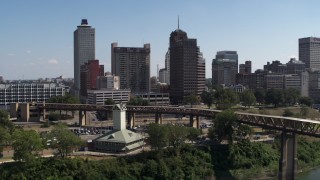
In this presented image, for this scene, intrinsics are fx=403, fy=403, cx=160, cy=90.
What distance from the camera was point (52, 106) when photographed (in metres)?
87.4

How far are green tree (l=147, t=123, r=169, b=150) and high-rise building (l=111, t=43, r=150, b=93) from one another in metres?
105

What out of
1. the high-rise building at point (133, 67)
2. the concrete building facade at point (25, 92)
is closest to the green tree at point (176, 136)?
the concrete building facade at point (25, 92)

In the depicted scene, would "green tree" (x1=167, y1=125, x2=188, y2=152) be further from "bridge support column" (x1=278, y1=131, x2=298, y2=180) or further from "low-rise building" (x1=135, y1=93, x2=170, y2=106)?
"low-rise building" (x1=135, y1=93, x2=170, y2=106)

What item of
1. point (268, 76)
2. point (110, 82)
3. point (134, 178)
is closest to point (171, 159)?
point (134, 178)

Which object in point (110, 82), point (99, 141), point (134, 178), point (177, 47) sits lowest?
point (134, 178)

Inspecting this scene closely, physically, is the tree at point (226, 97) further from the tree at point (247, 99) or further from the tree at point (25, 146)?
the tree at point (25, 146)

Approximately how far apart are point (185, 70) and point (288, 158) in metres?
77.1

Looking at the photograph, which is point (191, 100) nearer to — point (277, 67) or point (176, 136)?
point (176, 136)

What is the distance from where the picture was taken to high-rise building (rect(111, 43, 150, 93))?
155m

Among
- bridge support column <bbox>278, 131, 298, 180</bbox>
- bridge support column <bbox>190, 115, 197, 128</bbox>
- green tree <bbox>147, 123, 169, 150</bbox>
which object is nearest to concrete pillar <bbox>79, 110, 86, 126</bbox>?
bridge support column <bbox>190, 115, 197, 128</bbox>

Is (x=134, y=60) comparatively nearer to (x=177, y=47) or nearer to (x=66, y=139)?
(x=177, y=47)

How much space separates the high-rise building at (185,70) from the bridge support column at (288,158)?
75.8 metres

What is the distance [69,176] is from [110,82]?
104387 millimetres

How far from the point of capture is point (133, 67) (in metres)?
157
